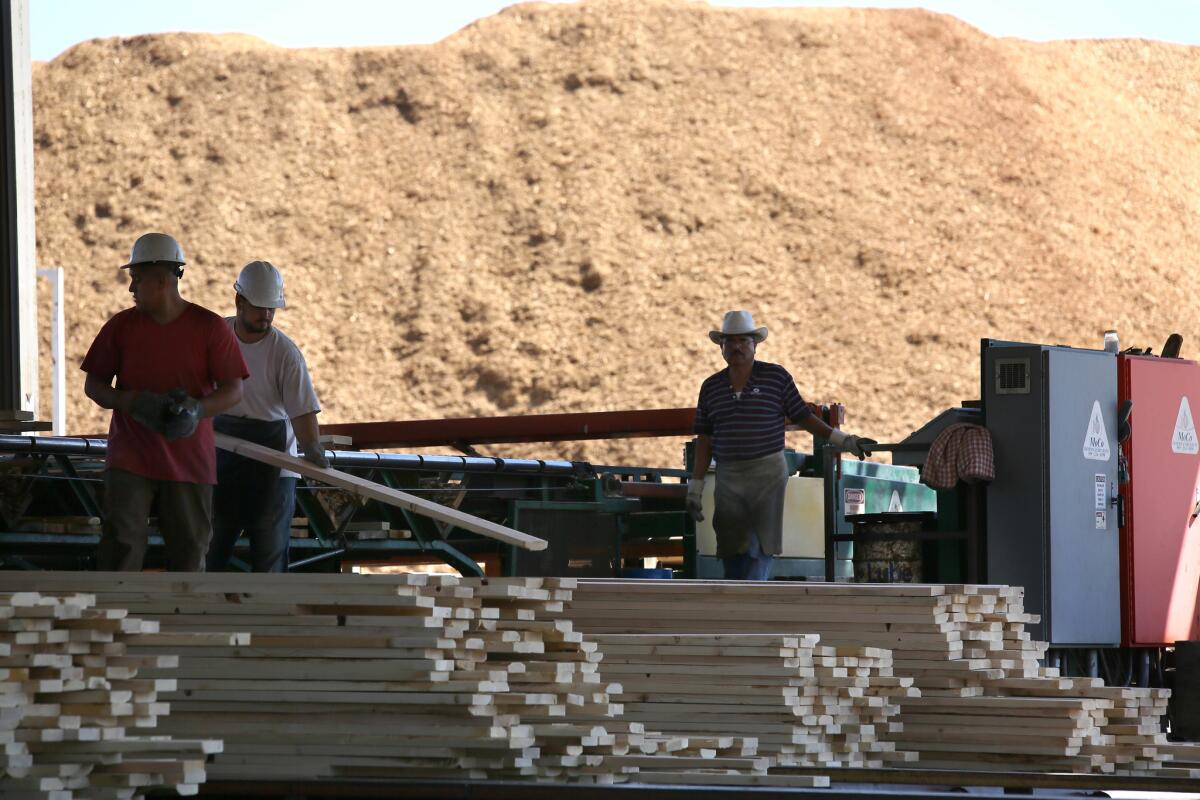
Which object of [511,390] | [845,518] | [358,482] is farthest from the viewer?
[511,390]

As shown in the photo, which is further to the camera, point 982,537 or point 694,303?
point 694,303

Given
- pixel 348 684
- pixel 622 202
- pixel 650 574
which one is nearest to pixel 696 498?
pixel 650 574

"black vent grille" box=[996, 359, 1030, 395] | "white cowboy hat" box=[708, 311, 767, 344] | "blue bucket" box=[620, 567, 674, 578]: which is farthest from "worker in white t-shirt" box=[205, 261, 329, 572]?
"black vent grille" box=[996, 359, 1030, 395]

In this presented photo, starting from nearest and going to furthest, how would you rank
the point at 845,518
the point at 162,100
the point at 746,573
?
the point at 746,573 < the point at 845,518 < the point at 162,100

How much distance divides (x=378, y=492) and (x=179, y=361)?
1.00 meters

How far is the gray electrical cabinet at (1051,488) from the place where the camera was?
34.7ft

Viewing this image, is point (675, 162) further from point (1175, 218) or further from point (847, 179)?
point (1175, 218)

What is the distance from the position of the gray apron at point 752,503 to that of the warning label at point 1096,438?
1853mm

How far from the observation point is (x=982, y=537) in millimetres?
10758

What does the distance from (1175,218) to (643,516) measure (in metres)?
50.9

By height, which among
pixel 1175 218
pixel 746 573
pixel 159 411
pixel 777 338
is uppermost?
pixel 1175 218

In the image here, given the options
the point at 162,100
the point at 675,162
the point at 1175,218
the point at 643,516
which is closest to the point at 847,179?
the point at 675,162

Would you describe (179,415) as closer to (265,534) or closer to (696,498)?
(265,534)

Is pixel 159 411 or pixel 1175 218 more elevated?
pixel 1175 218
